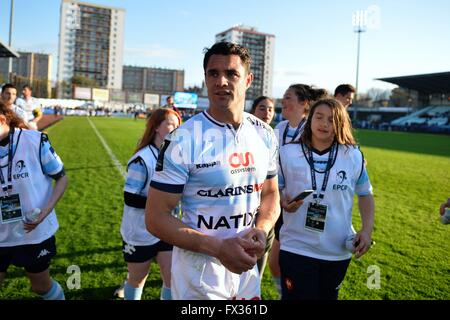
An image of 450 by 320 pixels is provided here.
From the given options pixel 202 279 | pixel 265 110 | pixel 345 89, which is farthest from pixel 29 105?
pixel 202 279

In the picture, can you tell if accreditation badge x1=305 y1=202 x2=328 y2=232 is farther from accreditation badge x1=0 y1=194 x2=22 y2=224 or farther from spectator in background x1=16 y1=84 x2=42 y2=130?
spectator in background x1=16 y1=84 x2=42 y2=130

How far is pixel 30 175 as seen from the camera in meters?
3.26

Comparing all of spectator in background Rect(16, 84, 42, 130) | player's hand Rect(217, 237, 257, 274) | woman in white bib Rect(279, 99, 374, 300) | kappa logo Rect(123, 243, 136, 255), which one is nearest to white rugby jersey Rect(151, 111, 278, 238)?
player's hand Rect(217, 237, 257, 274)

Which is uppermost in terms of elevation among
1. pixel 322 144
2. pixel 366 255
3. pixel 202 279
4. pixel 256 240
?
pixel 322 144

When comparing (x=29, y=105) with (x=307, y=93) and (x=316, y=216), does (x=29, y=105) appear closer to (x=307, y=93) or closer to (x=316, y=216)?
(x=307, y=93)

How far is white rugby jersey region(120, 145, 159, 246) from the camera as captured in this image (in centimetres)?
349

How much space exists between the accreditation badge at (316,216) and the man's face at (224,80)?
4.40ft

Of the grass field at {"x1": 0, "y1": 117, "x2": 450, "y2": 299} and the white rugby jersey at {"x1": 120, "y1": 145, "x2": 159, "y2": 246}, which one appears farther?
the grass field at {"x1": 0, "y1": 117, "x2": 450, "y2": 299}

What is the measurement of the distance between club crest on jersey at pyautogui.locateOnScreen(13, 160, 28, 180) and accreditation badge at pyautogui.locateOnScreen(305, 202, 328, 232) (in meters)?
2.38

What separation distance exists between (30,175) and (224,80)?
2.08 metres

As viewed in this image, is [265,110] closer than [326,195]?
No

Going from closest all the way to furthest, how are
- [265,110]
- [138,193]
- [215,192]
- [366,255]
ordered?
1. [215,192]
2. [138,193]
3. [265,110]
4. [366,255]

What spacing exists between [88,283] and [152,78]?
164 m
